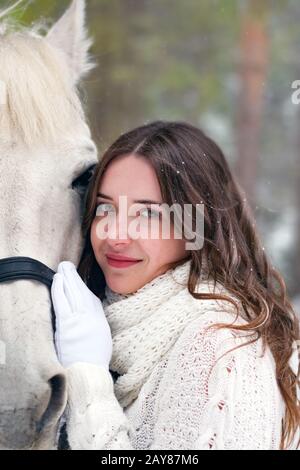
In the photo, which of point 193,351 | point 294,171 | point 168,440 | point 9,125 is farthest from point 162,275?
point 294,171

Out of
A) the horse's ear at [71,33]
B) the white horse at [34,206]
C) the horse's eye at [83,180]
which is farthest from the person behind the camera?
the horse's ear at [71,33]

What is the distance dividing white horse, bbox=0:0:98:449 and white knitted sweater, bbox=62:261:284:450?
0.29 feet

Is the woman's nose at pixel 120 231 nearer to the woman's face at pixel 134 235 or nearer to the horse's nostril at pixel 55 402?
the woman's face at pixel 134 235

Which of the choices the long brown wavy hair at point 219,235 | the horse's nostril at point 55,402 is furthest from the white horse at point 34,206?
the long brown wavy hair at point 219,235

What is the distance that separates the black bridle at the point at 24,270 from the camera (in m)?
1.44

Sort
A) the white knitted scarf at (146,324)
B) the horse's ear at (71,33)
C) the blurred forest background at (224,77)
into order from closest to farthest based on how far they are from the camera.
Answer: the white knitted scarf at (146,324) < the horse's ear at (71,33) < the blurred forest background at (224,77)

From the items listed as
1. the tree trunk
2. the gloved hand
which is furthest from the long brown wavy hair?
the tree trunk

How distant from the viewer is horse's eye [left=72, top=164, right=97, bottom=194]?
171 cm

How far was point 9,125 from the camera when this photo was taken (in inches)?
63.9

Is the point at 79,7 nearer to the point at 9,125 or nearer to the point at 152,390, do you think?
the point at 9,125

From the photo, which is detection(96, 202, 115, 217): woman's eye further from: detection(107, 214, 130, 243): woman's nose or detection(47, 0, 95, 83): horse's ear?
detection(47, 0, 95, 83): horse's ear

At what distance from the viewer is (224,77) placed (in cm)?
600

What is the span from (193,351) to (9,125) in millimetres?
689

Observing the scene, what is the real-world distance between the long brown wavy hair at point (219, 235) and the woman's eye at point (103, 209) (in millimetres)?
18
